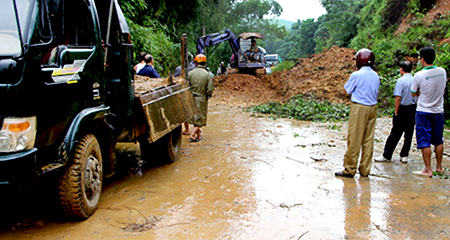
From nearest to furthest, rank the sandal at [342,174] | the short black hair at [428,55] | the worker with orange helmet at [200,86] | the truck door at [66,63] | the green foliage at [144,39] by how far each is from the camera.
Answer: the truck door at [66,63] → the short black hair at [428,55] → the sandal at [342,174] → the worker with orange helmet at [200,86] → the green foliage at [144,39]

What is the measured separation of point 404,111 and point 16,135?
5.75 m

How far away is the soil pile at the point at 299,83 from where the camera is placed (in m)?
14.6

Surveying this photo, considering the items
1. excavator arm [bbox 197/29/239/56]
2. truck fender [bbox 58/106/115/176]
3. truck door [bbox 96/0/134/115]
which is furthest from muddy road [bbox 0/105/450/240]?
excavator arm [bbox 197/29/239/56]

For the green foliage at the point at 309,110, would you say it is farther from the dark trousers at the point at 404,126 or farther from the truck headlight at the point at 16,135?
the truck headlight at the point at 16,135

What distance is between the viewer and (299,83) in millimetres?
16719

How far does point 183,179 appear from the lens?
5.42 m

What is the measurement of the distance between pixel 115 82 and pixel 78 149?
4.20ft

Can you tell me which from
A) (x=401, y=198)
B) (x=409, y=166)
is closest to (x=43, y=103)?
(x=401, y=198)

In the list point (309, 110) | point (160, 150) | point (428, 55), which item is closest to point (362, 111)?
point (428, 55)

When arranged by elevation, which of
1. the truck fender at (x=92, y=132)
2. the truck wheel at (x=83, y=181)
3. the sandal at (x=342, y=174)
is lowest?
the sandal at (x=342, y=174)

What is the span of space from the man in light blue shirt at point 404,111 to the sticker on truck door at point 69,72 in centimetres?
495

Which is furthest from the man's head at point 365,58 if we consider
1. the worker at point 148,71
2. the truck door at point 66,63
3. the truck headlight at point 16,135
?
the truck headlight at point 16,135

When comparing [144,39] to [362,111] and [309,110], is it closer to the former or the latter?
[309,110]

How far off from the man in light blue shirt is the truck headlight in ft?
18.0
